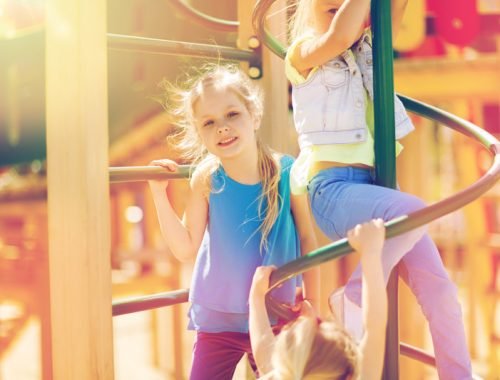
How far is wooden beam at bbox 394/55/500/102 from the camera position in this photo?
4180 millimetres

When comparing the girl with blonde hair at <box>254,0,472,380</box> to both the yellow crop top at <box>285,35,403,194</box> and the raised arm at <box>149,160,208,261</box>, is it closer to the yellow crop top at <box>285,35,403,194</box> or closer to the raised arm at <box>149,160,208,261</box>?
the yellow crop top at <box>285,35,403,194</box>

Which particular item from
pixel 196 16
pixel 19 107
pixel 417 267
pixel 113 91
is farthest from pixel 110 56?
pixel 417 267

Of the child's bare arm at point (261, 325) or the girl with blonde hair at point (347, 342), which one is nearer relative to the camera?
the girl with blonde hair at point (347, 342)

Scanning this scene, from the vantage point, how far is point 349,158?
157cm

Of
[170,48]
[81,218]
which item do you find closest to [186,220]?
[81,218]

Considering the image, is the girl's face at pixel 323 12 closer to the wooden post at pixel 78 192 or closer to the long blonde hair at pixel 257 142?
the long blonde hair at pixel 257 142

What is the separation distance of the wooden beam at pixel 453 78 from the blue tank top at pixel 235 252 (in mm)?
2692

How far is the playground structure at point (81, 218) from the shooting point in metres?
1.55

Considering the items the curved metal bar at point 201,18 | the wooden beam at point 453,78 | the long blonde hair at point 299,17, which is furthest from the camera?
the wooden beam at point 453,78

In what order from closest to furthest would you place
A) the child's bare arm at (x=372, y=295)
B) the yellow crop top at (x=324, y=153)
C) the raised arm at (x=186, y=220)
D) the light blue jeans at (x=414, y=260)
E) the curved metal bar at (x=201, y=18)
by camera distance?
the child's bare arm at (x=372, y=295) < the light blue jeans at (x=414, y=260) < the yellow crop top at (x=324, y=153) < the raised arm at (x=186, y=220) < the curved metal bar at (x=201, y=18)

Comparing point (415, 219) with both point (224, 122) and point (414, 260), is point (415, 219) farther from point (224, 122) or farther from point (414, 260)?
point (224, 122)

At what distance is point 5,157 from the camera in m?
5.34

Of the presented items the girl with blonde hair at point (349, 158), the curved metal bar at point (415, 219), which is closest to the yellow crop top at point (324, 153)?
the girl with blonde hair at point (349, 158)

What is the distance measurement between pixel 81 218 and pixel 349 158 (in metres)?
0.53
